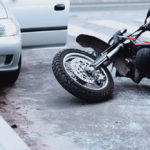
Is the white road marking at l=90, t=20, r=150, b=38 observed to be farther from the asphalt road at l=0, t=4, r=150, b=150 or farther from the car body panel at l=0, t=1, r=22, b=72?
the car body panel at l=0, t=1, r=22, b=72

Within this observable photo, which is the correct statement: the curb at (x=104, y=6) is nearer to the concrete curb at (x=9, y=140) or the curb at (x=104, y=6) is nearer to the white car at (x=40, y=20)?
the white car at (x=40, y=20)

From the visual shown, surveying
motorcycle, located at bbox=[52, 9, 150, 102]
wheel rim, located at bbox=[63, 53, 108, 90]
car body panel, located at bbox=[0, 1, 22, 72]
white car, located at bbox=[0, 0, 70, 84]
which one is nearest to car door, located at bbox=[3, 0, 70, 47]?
white car, located at bbox=[0, 0, 70, 84]

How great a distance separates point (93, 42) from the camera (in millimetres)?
6578

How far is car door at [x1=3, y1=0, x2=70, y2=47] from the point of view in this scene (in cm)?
770

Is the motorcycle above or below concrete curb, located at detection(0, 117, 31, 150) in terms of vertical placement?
below

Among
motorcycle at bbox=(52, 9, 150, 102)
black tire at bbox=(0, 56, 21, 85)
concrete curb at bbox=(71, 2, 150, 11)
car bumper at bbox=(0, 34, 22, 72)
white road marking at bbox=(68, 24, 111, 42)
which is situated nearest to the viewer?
motorcycle at bbox=(52, 9, 150, 102)

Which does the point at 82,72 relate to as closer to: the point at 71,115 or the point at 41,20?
the point at 71,115

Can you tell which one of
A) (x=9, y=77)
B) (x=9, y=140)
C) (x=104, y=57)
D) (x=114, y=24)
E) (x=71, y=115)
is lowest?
(x=114, y=24)

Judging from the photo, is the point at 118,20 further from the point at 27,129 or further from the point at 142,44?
the point at 27,129

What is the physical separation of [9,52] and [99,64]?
1044mm

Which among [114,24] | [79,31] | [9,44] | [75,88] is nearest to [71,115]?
[75,88]

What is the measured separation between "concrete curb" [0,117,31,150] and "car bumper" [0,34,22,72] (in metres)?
1.62

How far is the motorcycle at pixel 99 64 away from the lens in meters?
5.88

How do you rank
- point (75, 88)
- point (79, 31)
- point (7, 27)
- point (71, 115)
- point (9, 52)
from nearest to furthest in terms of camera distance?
point (71, 115) < point (75, 88) < point (9, 52) < point (7, 27) < point (79, 31)
